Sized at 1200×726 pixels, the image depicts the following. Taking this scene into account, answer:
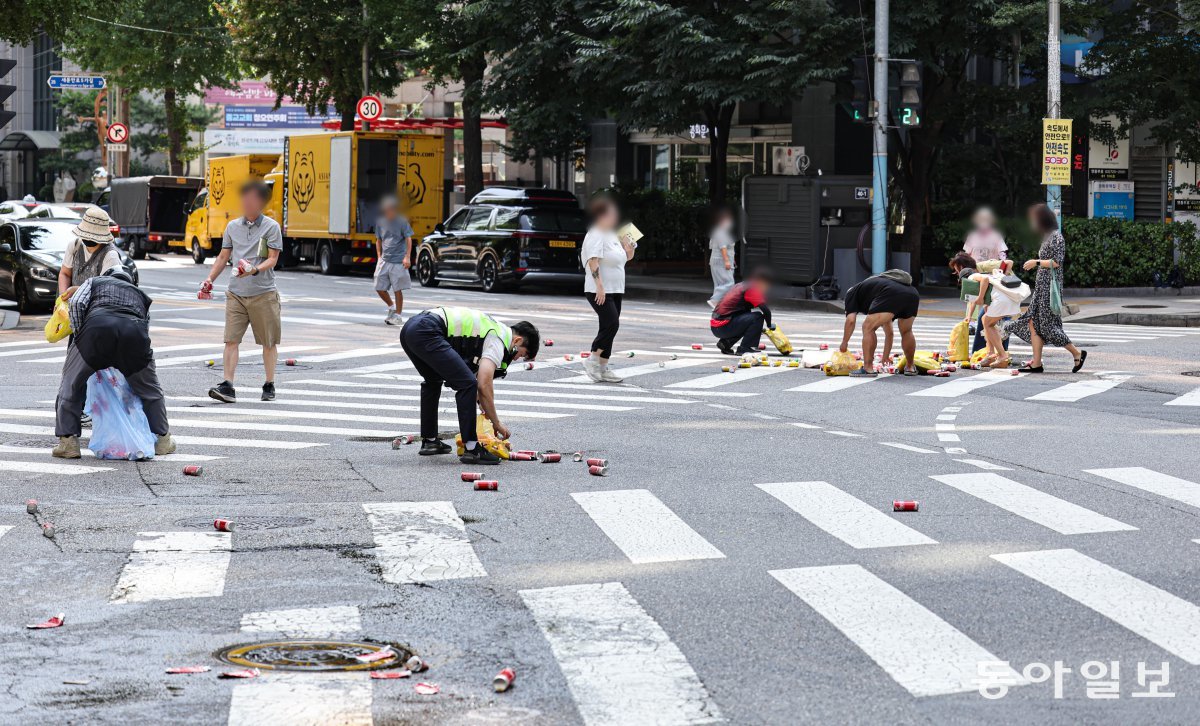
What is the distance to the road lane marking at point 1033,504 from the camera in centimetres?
863

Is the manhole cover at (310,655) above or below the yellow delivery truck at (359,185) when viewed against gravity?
below

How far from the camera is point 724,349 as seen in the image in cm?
1902

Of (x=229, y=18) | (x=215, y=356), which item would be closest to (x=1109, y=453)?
(x=215, y=356)

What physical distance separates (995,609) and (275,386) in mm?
10049

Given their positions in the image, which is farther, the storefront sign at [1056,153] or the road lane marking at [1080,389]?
the storefront sign at [1056,153]

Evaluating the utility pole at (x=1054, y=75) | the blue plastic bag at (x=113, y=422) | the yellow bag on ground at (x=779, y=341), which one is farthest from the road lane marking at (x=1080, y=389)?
the utility pole at (x=1054, y=75)

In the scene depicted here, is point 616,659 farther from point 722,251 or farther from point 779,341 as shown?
point 722,251

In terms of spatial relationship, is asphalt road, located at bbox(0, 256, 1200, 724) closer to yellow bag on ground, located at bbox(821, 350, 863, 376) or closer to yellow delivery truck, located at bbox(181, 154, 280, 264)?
yellow bag on ground, located at bbox(821, 350, 863, 376)

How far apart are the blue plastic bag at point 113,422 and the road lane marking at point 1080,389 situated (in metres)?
7.93

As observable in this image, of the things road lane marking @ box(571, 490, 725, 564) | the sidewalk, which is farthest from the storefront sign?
road lane marking @ box(571, 490, 725, 564)

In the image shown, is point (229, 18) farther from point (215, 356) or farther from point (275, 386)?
point (275, 386)

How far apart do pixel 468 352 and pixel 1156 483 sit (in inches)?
173

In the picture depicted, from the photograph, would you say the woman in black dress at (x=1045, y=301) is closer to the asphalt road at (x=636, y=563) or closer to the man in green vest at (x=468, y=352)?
the asphalt road at (x=636, y=563)

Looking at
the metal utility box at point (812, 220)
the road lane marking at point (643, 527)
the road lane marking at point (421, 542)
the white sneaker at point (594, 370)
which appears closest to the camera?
the road lane marking at point (421, 542)
